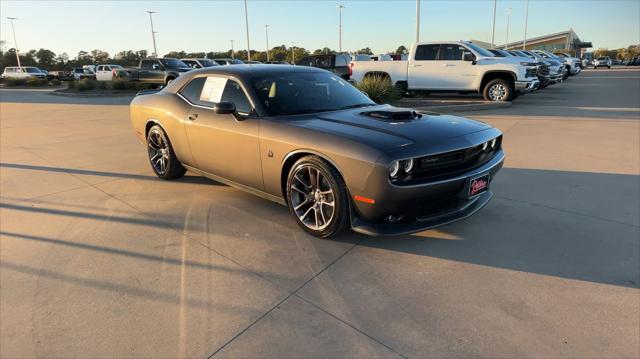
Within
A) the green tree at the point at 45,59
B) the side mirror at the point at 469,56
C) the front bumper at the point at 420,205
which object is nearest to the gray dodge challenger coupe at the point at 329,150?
the front bumper at the point at 420,205

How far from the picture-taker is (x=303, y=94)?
174 inches

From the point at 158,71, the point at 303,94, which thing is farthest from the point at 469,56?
the point at 158,71

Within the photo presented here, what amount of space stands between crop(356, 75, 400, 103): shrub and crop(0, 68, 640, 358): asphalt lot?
7350 millimetres

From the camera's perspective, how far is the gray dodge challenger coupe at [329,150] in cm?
325

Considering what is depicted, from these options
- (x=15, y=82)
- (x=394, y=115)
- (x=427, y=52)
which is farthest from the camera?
(x=15, y=82)

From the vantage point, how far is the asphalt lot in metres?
2.42

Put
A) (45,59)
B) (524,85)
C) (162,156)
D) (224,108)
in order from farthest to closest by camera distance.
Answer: (45,59)
(524,85)
(162,156)
(224,108)

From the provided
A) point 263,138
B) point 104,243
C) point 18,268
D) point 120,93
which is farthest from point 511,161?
point 120,93

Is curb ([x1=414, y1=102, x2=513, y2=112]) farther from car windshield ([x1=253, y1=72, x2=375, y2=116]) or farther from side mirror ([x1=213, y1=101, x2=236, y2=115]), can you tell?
side mirror ([x1=213, y1=101, x2=236, y2=115])

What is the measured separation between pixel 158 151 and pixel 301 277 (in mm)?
3521

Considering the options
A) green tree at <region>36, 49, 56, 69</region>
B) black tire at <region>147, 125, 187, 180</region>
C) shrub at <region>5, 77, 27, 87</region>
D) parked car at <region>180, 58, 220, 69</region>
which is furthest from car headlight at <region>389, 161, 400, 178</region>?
green tree at <region>36, 49, 56, 69</region>

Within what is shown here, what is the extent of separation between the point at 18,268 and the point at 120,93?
21.3m

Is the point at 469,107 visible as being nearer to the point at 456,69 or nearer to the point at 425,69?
the point at 456,69

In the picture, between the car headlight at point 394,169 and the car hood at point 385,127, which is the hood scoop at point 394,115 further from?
the car headlight at point 394,169
